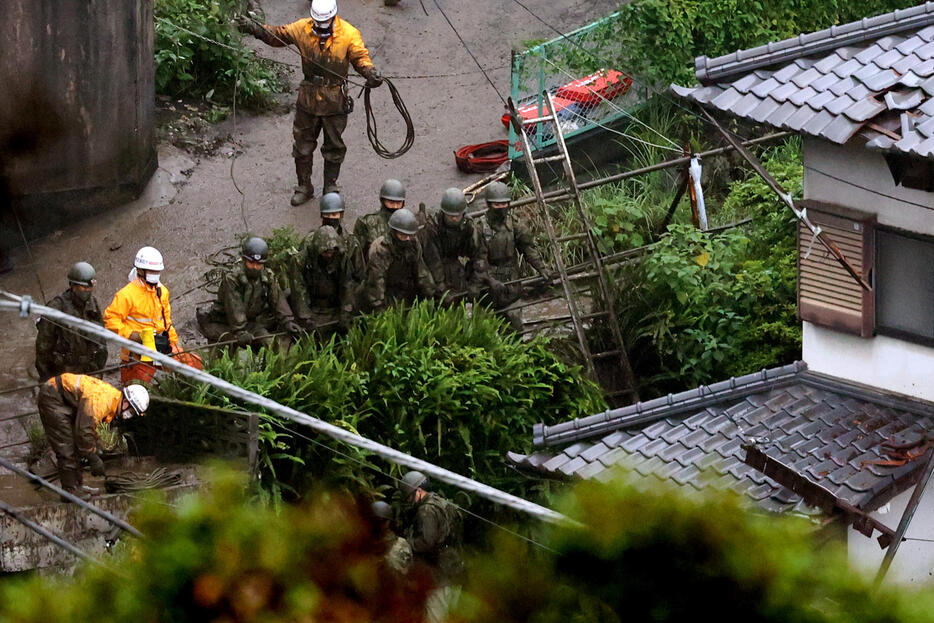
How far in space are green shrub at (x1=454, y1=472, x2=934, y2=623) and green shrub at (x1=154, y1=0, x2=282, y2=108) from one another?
639 inches

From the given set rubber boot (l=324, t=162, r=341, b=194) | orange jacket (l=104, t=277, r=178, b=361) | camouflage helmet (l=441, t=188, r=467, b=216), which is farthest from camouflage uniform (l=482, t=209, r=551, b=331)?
orange jacket (l=104, t=277, r=178, b=361)

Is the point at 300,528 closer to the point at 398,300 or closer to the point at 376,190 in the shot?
the point at 398,300

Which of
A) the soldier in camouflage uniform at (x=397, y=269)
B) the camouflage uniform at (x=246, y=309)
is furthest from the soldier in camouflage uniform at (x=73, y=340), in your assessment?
the soldier in camouflage uniform at (x=397, y=269)

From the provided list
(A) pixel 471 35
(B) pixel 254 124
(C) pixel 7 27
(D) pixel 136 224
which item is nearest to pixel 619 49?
(A) pixel 471 35

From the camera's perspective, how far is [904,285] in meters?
10.0

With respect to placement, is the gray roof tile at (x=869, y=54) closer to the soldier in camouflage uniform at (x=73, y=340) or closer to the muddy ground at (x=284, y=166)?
the soldier in camouflage uniform at (x=73, y=340)

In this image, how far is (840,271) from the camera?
10.2m

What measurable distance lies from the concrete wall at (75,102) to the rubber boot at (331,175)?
7.25 ft

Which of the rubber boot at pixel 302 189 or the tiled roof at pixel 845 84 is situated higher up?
the tiled roof at pixel 845 84

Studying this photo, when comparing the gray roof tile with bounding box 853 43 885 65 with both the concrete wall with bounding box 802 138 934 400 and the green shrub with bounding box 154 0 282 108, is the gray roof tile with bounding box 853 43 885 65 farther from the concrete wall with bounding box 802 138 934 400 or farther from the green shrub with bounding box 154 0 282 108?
the green shrub with bounding box 154 0 282 108

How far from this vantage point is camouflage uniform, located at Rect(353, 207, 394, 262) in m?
14.0

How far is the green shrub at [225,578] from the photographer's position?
2.54m

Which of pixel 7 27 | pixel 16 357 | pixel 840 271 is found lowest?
pixel 16 357

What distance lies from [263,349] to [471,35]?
955cm
